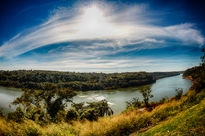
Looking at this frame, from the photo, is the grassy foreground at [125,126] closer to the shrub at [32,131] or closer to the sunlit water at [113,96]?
the shrub at [32,131]

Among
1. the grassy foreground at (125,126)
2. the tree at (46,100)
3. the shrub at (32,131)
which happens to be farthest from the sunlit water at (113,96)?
the shrub at (32,131)

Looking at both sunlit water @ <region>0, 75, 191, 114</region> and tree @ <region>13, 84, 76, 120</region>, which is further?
sunlit water @ <region>0, 75, 191, 114</region>

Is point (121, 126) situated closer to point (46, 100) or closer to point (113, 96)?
point (46, 100)

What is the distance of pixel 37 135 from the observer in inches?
226

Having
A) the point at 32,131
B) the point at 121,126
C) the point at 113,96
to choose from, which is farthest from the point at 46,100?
the point at 113,96

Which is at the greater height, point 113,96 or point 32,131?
point 32,131

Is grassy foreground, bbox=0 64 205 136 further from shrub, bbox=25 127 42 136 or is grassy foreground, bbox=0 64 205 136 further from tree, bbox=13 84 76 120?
tree, bbox=13 84 76 120

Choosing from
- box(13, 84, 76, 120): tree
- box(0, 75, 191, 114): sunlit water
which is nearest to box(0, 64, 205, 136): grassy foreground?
box(13, 84, 76, 120): tree

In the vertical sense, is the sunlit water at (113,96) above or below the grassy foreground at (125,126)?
below

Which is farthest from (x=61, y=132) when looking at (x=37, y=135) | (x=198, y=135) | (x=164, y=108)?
(x=164, y=108)

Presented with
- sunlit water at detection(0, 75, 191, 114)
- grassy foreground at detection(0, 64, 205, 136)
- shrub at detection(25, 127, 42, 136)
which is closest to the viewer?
grassy foreground at detection(0, 64, 205, 136)

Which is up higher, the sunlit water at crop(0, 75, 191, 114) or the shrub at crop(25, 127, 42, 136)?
the shrub at crop(25, 127, 42, 136)

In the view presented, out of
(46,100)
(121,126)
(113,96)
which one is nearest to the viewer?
(121,126)

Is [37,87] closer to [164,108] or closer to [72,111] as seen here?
[72,111]
